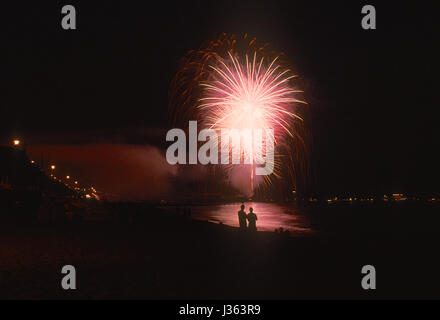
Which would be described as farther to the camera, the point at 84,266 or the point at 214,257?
the point at 214,257

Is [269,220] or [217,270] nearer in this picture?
[217,270]

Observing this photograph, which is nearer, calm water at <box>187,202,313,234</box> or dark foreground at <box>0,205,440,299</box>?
dark foreground at <box>0,205,440,299</box>

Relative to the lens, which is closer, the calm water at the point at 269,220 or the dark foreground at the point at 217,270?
the dark foreground at the point at 217,270

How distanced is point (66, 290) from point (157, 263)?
3424mm

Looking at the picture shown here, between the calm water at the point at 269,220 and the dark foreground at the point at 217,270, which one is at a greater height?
the dark foreground at the point at 217,270

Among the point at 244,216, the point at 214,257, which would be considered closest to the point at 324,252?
the point at 214,257

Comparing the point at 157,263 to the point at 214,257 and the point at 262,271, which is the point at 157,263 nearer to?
the point at 214,257

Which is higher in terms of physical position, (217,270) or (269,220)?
(217,270)

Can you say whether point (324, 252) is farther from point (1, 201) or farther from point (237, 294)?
point (1, 201)

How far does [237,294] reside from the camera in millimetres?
8586

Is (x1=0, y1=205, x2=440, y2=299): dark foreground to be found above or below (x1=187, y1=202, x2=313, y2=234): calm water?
above

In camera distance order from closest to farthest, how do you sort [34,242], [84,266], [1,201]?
1. [84,266]
2. [34,242]
3. [1,201]
